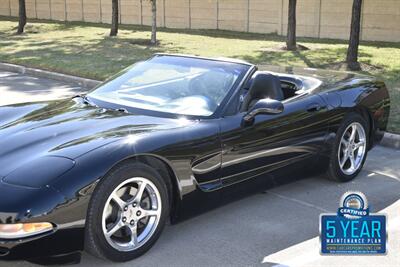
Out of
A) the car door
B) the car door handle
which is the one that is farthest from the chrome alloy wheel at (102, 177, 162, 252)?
the car door handle

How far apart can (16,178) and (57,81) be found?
9289 millimetres

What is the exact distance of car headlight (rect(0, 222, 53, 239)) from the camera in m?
3.07

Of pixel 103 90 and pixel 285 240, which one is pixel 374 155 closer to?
pixel 285 240

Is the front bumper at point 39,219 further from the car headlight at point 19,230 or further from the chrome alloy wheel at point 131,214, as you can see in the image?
the chrome alloy wheel at point 131,214

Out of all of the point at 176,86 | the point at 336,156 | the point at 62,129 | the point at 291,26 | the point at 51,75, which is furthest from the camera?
the point at 291,26

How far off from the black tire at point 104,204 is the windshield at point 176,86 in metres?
0.80

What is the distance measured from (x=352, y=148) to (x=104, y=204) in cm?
294

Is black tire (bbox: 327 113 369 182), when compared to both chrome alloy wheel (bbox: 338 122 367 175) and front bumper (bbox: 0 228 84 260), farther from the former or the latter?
front bumper (bbox: 0 228 84 260)

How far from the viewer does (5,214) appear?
10.1 ft

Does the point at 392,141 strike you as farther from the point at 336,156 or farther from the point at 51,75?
the point at 51,75

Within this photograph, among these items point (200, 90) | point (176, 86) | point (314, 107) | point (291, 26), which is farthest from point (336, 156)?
point (291, 26)

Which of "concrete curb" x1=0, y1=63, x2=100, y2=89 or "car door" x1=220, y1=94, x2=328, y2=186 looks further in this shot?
"concrete curb" x1=0, y1=63, x2=100, y2=89

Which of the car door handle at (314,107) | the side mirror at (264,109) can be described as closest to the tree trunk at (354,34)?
the car door handle at (314,107)

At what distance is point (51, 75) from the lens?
494 inches
